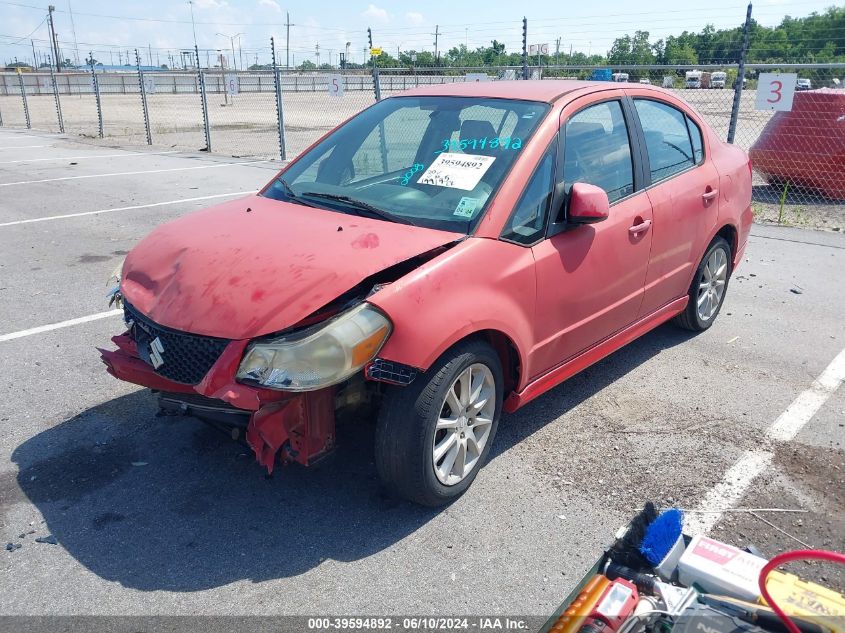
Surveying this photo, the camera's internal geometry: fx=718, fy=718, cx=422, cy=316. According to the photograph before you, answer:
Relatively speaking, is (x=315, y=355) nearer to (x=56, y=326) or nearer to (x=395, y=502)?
(x=395, y=502)

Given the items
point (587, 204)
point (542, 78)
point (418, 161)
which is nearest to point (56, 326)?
point (418, 161)

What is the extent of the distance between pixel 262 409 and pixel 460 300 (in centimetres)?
94

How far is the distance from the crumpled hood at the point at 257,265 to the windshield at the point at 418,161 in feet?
0.59

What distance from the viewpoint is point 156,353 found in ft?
10.2

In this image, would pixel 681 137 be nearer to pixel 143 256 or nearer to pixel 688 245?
pixel 688 245

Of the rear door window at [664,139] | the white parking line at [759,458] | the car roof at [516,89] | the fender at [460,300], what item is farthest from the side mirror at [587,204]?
the white parking line at [759,458]

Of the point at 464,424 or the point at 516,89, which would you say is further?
the point at 516,89

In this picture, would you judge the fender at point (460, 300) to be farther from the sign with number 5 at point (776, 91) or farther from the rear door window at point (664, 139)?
the sign with number 5 at point (776, 91)

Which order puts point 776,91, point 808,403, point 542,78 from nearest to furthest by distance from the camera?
point 808,403
point 776,91
point 542,78

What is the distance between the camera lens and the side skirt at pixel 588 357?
361 cm

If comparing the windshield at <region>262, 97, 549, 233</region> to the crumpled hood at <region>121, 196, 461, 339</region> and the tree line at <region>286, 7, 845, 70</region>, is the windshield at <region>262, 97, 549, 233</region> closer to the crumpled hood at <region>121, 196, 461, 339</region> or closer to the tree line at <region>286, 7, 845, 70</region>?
the crumpled hood at <region>121, 196, 461, 339</region>

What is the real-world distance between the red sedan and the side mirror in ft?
0.05

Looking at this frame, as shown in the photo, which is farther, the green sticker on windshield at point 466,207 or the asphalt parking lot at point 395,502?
the green sticker on windshield at point 466,207

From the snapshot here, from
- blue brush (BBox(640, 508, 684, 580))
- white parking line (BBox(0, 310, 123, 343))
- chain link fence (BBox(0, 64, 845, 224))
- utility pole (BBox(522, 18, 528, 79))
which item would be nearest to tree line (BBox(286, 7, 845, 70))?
chain link fence (BBox(0, 64, 845, 224))
